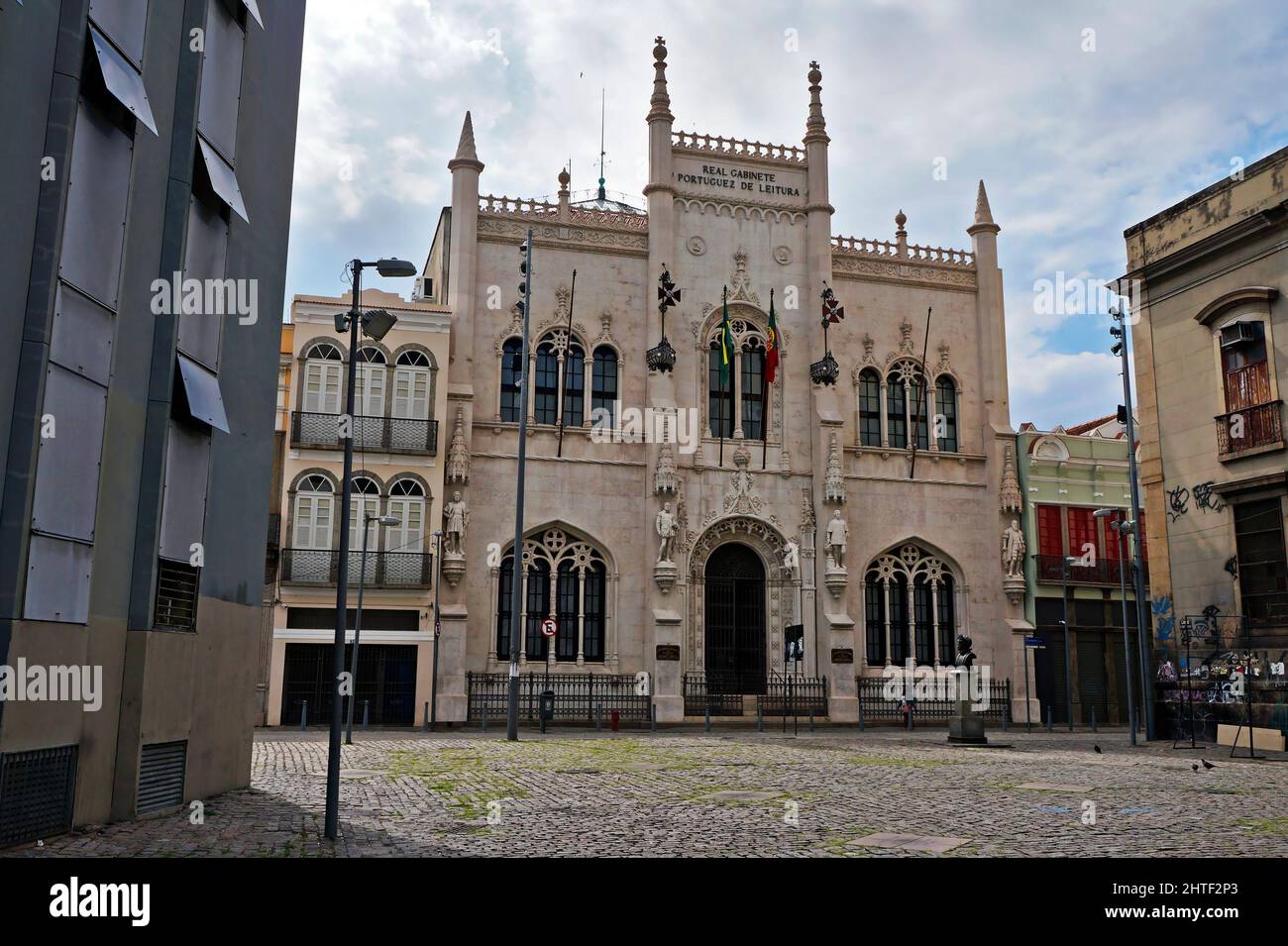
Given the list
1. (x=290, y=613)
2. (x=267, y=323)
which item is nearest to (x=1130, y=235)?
(x=267, y=323)

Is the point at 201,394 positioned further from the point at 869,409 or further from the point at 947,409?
the point at 947,409

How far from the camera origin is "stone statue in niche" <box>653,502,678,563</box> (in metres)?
35.3

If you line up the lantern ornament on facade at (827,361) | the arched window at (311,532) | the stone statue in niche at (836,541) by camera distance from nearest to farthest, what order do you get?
1. the arched window at (311,532)
2. the stone statue in niche at (836,541)
3. the lantern ornament on facade at (827,361)

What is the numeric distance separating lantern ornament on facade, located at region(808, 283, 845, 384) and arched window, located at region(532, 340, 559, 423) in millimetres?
8778

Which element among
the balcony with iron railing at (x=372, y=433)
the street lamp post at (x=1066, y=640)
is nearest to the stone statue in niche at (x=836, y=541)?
the street lamp post at (x=1066, y=640)

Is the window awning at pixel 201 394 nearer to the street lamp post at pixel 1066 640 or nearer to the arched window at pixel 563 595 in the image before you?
the arched window at pixel 563 595

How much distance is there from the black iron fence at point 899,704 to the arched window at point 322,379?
19250 millimetres

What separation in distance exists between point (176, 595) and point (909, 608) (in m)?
29.1

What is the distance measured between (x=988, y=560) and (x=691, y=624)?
11097 millimetres

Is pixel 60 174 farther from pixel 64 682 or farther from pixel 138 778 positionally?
pixel 138 778

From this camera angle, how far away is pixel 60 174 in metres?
10.7

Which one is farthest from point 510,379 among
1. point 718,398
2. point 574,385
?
point 718,398

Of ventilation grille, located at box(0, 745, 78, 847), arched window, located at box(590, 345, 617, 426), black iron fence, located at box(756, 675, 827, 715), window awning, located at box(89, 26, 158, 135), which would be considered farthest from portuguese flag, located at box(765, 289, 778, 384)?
ventilation grille, located at box(0, 745, 78, 847)

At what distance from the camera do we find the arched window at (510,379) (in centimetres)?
3616
